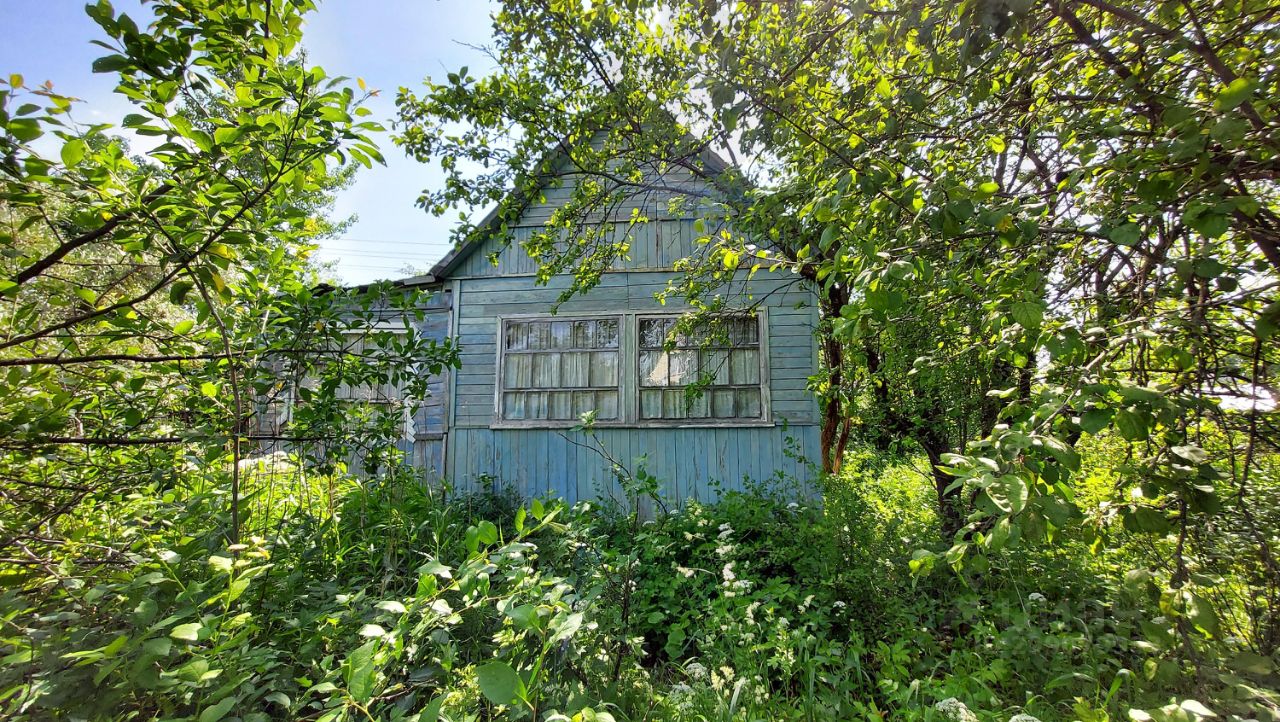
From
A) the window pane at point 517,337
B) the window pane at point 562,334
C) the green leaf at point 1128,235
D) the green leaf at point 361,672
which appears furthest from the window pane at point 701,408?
the green leaf at point 361,672

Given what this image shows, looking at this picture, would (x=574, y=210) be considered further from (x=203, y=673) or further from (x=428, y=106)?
(x=203, y=673)

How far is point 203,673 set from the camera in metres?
1.10

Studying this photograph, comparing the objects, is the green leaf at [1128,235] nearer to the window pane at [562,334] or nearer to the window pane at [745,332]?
the window pane at [745,332]

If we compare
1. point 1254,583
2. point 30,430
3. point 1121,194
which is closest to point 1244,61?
point 1121,194

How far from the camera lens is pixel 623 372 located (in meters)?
6.27

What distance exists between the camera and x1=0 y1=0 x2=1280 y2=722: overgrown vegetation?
1203mm

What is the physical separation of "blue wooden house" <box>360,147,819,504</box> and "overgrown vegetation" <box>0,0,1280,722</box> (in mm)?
2217

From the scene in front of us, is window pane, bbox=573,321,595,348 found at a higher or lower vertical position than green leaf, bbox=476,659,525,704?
higher

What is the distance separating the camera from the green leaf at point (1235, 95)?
1.16m

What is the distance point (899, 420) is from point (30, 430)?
5578 millimetres

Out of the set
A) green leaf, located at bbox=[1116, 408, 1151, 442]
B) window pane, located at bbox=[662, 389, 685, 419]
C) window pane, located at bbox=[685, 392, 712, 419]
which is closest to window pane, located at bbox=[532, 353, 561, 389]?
window pane, located at bbox=[662, 389, 685, 419]

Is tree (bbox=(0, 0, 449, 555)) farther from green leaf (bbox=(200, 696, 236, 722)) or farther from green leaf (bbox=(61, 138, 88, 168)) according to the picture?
green leaf (bbox=(200, 696, 236, 722))

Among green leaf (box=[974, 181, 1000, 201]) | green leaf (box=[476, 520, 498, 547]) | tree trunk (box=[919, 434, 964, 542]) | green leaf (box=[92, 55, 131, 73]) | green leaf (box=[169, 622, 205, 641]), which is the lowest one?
tree trunk (box=[919, 434, 964, 542])

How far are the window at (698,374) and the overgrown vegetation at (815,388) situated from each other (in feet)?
7.56
